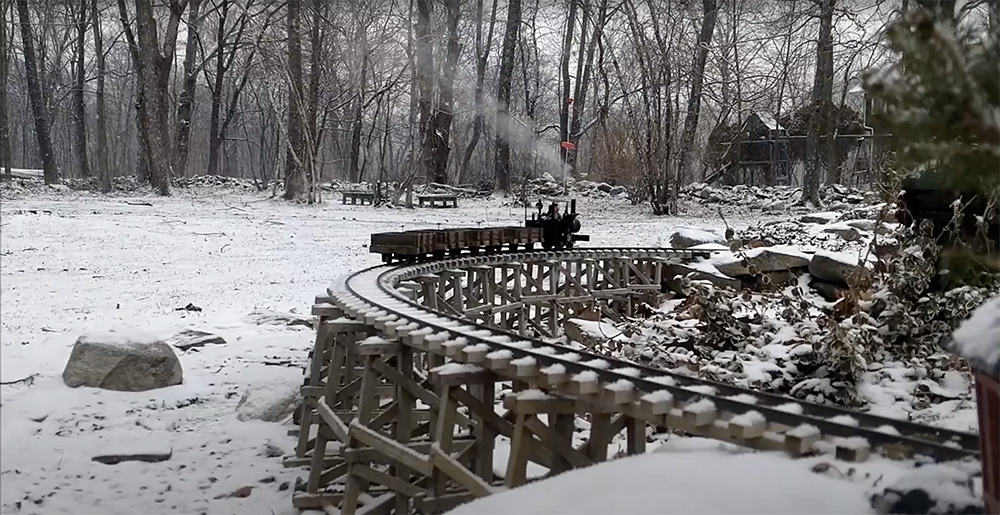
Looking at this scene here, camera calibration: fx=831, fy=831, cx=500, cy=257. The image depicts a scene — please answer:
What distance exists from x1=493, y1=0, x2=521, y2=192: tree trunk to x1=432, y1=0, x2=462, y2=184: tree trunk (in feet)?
5.83

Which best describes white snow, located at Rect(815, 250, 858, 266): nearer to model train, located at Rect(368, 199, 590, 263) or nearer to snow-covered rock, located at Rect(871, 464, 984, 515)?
model train, located at Rect(368, 199, 590, 263)

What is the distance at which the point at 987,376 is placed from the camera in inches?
82.1

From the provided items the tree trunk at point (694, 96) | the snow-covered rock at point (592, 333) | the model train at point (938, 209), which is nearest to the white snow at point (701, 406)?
the model train at point (938, 209)

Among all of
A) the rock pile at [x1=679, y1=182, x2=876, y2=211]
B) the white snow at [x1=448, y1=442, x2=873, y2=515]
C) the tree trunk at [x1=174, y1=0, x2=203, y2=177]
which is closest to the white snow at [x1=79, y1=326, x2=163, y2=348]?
the white snow at [x1=448, y1=442, x2=873, y2=515]

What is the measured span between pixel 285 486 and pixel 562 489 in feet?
12.1

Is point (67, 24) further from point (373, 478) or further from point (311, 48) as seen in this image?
point (311, 48)

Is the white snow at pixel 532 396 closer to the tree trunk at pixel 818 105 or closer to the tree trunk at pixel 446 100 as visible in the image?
the tree trunk at pixel 818 105

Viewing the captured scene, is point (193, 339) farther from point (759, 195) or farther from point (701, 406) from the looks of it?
point (759, 195)

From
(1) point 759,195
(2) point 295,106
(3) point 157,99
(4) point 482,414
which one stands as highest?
(2) point 295,106

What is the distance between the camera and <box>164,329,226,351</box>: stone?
7.99 meters

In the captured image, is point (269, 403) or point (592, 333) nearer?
point (269, 403)

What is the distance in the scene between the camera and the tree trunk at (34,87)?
203 inches

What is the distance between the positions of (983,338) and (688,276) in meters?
11.0

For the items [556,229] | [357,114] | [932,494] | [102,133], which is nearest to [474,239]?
[556,229]
